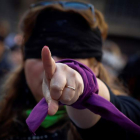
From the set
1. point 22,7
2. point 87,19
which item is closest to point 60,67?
point 87,19

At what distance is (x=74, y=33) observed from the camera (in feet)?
4.09

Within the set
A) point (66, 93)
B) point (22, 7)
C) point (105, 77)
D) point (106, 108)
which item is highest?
point (66, 93)

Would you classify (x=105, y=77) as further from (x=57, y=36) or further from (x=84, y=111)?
(x=84, y=111)

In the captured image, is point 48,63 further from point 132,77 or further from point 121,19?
point 121,19

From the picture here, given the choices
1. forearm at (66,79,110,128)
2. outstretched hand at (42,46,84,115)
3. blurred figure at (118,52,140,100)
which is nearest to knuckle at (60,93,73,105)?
outstretched hand at (42,46,84,115)

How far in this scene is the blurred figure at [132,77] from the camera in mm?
1952

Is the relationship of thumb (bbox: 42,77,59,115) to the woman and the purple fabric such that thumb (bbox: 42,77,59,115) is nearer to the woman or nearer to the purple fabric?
the purple fabric

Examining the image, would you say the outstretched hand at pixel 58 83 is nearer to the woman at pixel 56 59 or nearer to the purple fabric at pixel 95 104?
the purple fabric at pixel 95 104

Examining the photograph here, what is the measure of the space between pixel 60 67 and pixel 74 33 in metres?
0.59

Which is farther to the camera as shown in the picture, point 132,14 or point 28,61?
point 132,14

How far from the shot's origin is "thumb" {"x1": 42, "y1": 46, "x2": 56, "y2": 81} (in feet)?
2.05

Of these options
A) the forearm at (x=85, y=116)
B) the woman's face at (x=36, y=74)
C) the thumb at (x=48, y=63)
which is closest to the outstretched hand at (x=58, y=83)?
the thumb at (x=48, y=63)

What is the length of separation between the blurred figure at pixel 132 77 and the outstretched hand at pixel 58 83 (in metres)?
1.32

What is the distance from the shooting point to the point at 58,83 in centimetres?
65
